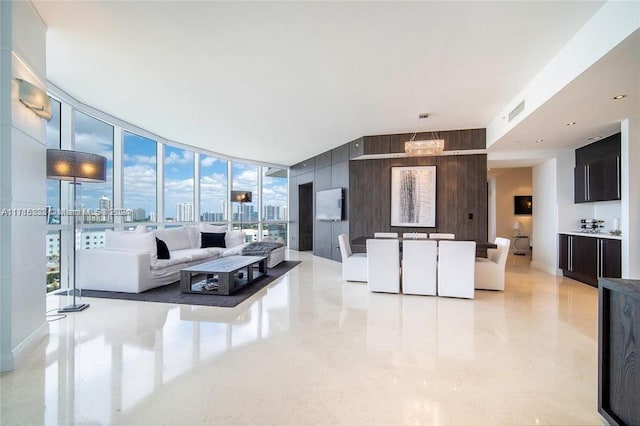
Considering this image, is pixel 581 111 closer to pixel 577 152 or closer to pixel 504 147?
pixel 504 147

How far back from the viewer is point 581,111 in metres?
3.62

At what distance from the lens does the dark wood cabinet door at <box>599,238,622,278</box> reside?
4.20 m

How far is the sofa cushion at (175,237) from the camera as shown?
18.7ft

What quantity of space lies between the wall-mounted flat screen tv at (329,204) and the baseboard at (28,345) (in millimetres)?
5569

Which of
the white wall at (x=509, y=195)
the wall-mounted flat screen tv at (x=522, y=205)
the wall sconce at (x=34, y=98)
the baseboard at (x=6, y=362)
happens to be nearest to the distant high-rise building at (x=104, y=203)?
the wall sconce at (x=34, y=98)

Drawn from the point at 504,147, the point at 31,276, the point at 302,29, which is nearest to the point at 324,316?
the point at 31,276

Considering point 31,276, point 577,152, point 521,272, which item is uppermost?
point 577,152

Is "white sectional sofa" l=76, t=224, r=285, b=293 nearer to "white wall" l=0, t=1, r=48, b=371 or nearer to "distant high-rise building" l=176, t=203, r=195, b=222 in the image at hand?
"white wall" l=0, t=1, r=48, b=371

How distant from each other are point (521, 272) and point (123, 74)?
302 inches

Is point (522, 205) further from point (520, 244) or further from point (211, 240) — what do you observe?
point (211, 240)

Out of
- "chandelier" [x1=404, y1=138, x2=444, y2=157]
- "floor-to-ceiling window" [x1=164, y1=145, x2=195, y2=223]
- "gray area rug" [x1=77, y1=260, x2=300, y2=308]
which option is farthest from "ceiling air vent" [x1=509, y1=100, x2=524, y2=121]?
"floor-to-ceiling window" [x1=164, y1=145, x2=195, y2=223]

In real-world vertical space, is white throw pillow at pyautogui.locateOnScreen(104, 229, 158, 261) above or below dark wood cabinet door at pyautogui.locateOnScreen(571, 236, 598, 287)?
above

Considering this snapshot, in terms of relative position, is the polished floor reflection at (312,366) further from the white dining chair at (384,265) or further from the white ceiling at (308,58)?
the white ceiling at (308,58)

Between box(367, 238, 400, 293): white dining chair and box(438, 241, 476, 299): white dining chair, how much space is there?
62 cm
